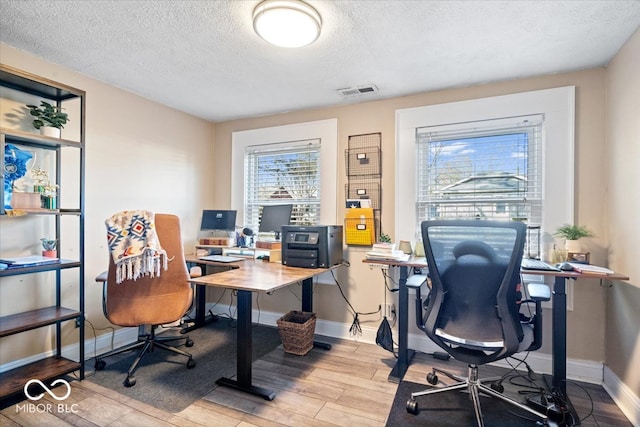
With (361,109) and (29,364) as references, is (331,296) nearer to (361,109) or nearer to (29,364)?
(361,109)

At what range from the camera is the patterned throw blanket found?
231cm

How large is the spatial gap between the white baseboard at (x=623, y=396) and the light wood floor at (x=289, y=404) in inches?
1.5

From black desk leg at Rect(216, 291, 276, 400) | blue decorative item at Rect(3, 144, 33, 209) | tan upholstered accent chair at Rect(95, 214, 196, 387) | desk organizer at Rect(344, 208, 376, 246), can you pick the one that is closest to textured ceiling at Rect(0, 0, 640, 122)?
blue decorative item at Rect(3, 144, 33, 209)

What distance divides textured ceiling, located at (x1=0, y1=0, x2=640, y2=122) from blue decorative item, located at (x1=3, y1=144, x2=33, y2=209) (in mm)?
735

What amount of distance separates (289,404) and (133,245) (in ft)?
5.08

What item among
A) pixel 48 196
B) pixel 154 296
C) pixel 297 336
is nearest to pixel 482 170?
pixel 297 336

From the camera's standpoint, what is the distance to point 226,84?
2.87 m

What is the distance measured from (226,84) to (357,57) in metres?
1.21

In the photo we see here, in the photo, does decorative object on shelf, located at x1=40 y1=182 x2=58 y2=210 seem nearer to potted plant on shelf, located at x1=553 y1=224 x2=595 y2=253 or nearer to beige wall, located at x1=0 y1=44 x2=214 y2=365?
beige wall, located at x1=0 y1=44 x2=214 y2=365

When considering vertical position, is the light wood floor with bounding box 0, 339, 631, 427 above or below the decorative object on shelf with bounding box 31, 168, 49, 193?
below

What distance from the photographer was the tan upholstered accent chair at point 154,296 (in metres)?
2.37

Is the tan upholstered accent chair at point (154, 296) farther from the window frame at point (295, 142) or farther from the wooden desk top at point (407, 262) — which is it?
the wooden desk top at point (407, 262)

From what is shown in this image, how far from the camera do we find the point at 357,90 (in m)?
2.96

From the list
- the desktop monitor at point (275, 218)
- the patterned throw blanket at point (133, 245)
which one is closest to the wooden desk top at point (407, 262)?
the desktop monitor at point (275, 218)
